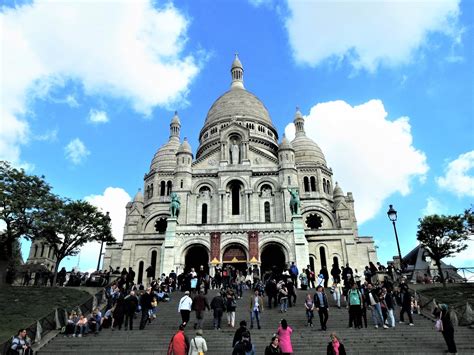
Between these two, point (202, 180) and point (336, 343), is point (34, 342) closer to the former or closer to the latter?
point (336, 343)

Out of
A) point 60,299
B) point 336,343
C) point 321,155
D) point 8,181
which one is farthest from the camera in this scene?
point 321,155

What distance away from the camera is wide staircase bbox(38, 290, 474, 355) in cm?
1362

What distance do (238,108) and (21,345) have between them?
153 ft

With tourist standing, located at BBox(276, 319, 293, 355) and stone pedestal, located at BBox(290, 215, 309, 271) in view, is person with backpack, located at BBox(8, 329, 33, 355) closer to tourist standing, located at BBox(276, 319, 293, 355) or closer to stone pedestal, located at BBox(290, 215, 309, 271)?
tourist standing, located at BBox(276, 319, 293, 355)

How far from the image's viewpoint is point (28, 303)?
22.8 m

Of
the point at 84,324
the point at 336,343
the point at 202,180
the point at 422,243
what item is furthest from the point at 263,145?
the point at 336,343

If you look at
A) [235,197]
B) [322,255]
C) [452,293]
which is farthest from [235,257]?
[452,293]

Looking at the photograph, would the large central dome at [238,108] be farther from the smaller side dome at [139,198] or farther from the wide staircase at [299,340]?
the wide staircase at [299,340]

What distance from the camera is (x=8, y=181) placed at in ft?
99.1

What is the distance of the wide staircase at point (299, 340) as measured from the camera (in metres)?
13.6

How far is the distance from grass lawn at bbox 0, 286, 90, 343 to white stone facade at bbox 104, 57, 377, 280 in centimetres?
980

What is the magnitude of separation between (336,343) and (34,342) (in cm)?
1126

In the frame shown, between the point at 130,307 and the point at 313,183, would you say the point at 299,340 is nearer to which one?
the point at 130,307

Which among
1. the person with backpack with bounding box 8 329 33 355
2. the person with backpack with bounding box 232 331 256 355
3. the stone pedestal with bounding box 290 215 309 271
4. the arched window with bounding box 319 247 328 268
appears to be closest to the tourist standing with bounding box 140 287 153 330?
the person with backpack with bounding box 8 329 33 355
